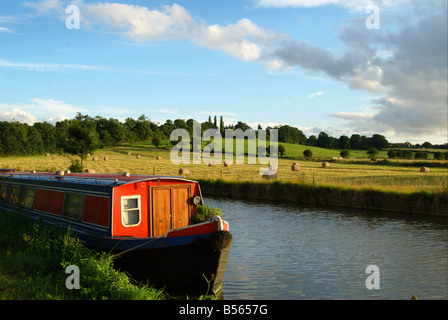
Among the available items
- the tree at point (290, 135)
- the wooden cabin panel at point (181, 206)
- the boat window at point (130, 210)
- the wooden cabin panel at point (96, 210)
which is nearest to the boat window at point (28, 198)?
the wooden cabin panel at point (96, 210)

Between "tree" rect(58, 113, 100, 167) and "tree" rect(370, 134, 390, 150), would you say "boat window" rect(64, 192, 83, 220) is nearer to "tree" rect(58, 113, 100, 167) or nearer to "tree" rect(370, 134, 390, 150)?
"tree" rect(58, 113, 100, 167)

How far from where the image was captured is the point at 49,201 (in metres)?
13.7

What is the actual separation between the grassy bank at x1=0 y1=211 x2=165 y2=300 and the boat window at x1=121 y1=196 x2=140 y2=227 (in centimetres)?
113

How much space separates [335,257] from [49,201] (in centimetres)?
1038

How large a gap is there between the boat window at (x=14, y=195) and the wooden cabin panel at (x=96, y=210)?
20.6 feet

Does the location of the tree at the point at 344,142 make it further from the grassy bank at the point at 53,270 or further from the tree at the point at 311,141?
the grassy bank at the point at 53,270

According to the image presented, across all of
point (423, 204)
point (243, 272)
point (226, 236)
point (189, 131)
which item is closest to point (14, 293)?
point (226, 236)

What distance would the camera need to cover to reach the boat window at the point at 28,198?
1511 centimetres

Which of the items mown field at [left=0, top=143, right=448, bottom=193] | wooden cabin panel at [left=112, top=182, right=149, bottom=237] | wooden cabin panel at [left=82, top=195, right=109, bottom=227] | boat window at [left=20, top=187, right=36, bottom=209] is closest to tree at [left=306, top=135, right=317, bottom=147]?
mown field at [left=0, top=143, right=448, bottom=193]

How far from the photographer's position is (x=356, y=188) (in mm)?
27016
